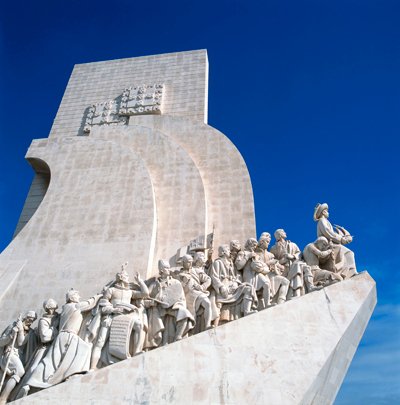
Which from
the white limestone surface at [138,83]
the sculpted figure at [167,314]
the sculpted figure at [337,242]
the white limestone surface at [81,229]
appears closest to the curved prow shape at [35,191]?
the white limestone surface at [81,229]

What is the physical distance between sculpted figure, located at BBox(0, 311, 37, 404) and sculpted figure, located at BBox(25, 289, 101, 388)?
0.39 meters

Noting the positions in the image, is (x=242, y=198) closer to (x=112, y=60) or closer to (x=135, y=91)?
(x=135, y=91)

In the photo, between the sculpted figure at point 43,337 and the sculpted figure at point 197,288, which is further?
the sculpted figure at point 197,288

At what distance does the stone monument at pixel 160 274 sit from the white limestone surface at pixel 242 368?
0.05 ft

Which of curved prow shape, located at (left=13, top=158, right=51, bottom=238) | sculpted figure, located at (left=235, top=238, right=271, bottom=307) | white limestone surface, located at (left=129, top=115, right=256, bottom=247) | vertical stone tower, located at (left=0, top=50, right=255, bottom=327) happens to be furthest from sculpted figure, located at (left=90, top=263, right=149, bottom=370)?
curved prow shape, located at (left=13, top=158, right=51, bottom=238)

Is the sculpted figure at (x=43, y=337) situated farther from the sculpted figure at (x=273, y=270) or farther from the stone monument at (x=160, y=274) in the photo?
the sculpted figure at (x=273, y=270)

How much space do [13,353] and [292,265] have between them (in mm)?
3933

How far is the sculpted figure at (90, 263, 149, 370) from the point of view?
5418mm

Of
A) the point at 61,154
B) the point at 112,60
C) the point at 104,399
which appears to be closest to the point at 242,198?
the point at 61,154

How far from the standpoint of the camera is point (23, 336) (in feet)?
19.5

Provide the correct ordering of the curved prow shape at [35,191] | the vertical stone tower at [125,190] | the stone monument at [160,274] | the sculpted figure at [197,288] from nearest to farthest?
the stone monument at [160,274] → the sculpted figure at [197,288] → the vertical stone tower at [125,190] → the curved prow shape at [35,191]

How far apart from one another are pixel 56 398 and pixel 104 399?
1.78ft

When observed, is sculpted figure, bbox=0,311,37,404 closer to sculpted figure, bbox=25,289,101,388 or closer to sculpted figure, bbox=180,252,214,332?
sculpted figure, bbox=25,289,101,388

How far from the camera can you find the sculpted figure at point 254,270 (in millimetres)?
6113
